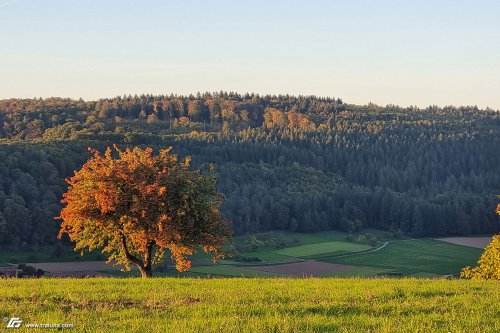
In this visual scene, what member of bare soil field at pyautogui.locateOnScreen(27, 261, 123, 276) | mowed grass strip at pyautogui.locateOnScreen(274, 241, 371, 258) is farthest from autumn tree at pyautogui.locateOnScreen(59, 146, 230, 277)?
mowed grass strip at pyautogui.locateOnScreen(274, 241, 371, 258)

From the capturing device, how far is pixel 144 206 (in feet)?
119

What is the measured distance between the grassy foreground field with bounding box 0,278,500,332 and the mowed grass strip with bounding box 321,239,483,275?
100993 mm

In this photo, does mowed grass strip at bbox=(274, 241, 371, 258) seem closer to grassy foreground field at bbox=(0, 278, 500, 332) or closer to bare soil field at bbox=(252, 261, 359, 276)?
bare soil field at bbox=(252, 261, 359, 276)

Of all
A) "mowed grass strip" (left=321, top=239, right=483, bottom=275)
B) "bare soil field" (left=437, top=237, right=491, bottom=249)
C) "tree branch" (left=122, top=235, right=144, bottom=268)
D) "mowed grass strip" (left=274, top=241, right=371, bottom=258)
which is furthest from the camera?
"bare soil field" (left=437, top=237, right=491, bottom=249)

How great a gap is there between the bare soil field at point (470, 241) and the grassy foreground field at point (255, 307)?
484 feet

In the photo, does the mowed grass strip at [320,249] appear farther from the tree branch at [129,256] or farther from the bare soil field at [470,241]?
the tree branch at [129,256]

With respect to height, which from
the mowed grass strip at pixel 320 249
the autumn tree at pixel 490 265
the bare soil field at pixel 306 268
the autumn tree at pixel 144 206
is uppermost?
the autumn tree at pixel 144 206

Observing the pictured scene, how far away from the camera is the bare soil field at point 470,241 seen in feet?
548

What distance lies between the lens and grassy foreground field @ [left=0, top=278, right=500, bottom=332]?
17.0m

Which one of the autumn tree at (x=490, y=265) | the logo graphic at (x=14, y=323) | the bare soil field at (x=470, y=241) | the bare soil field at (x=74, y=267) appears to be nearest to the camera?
the logo graphic at (x=14, y=323)

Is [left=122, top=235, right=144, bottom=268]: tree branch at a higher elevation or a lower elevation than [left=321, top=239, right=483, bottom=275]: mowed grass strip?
higher

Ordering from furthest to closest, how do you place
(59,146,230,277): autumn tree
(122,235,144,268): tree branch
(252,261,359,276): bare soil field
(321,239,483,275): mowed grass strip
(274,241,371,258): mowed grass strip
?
(274,241,371,258): mowed grass strip, (321,239,483,275): mowed grass strip, (252,261,359,276): bare soil field, (122,235,144,268): tree branch, (59,146,230,277): autumn tree

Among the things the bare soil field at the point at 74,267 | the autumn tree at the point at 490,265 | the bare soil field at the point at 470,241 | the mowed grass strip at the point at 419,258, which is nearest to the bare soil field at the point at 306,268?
the mowed grass strip at the point at 419,258

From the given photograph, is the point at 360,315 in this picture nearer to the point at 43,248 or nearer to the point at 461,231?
the point at 43,248
